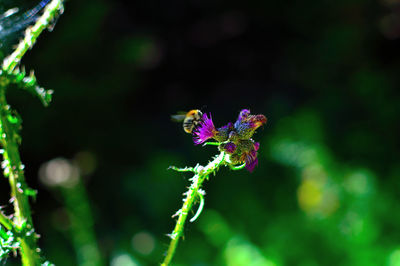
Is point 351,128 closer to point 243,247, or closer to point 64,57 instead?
point 243,247

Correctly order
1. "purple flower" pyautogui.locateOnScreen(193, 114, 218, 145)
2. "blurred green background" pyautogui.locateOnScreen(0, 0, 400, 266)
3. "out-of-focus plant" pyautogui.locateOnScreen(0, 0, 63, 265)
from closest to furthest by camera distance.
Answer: "out-of-focus plant" pyautogui.locateOnScreen(0, 0, 63, 265) < "purple flower" pyautogui.locateOnScreen(193, 114, 218, 145) < "blurred green background" pyautogui.locateOnScreen(0, 0, 400, 266)

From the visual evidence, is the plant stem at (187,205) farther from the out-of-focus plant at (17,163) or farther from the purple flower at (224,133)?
the out-of-focus plant at (17,163)

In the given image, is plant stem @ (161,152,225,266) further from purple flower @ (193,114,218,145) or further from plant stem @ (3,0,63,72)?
plant stem @ (3,0,63,72)

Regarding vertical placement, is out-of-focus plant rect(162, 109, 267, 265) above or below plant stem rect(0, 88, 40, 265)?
above

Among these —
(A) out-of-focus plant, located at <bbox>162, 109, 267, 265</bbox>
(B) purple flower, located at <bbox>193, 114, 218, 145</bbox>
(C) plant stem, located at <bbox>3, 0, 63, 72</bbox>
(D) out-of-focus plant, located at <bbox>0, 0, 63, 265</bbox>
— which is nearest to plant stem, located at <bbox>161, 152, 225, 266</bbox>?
(A) out-of-focus plant, located at <bbox>162, 109, 267, 265</bbox>


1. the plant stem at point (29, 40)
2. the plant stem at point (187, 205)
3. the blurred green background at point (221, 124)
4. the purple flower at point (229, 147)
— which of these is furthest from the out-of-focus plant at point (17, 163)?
the blurred green background at point (221, 124)

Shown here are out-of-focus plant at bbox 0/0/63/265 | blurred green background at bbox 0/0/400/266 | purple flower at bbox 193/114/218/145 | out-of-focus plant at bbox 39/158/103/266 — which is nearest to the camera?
out-of-focus plant at bbox 0/0/63/265
